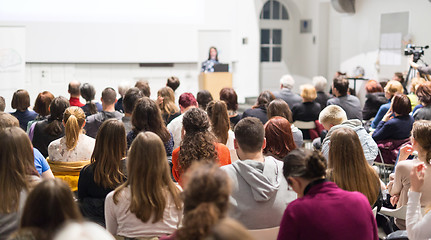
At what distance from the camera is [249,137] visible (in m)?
3.12

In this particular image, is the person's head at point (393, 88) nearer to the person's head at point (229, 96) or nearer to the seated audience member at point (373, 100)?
the seated audience member at point (373, 100)

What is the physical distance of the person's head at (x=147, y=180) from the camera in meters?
2.59

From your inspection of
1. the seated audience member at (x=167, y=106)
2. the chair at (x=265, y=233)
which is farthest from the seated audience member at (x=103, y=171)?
the seated audience member at (x=167, y=106)

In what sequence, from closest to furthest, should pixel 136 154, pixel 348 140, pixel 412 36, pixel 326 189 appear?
pixel 326 189
pixel 136 154
pixel 348 140
pixel 412 36

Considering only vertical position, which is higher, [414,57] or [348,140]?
[414,57]

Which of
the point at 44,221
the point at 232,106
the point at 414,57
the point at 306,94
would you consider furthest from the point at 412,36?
the point at 44,221

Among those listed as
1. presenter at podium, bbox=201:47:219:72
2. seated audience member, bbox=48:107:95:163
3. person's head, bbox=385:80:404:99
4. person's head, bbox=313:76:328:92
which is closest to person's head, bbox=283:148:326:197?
seated audience member, bbox=48:107:95:163

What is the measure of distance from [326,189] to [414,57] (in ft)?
25.0

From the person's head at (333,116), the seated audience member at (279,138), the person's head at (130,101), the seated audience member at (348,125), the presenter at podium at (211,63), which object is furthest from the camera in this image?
the presenter at podium at (211,63)

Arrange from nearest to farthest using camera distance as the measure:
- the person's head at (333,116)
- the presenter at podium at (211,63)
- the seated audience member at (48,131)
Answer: the person's head at (333,116), the seated audience member at (48,131), the presenter at podium at (211,63)

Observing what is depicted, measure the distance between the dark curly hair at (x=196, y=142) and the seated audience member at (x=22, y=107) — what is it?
9.23 ft

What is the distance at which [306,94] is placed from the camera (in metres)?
6.86

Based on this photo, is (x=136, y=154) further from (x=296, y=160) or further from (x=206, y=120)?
(x=206, y=120)

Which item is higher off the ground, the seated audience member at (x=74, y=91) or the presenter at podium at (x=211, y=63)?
the presenter at podium at (x=211, y=63)
